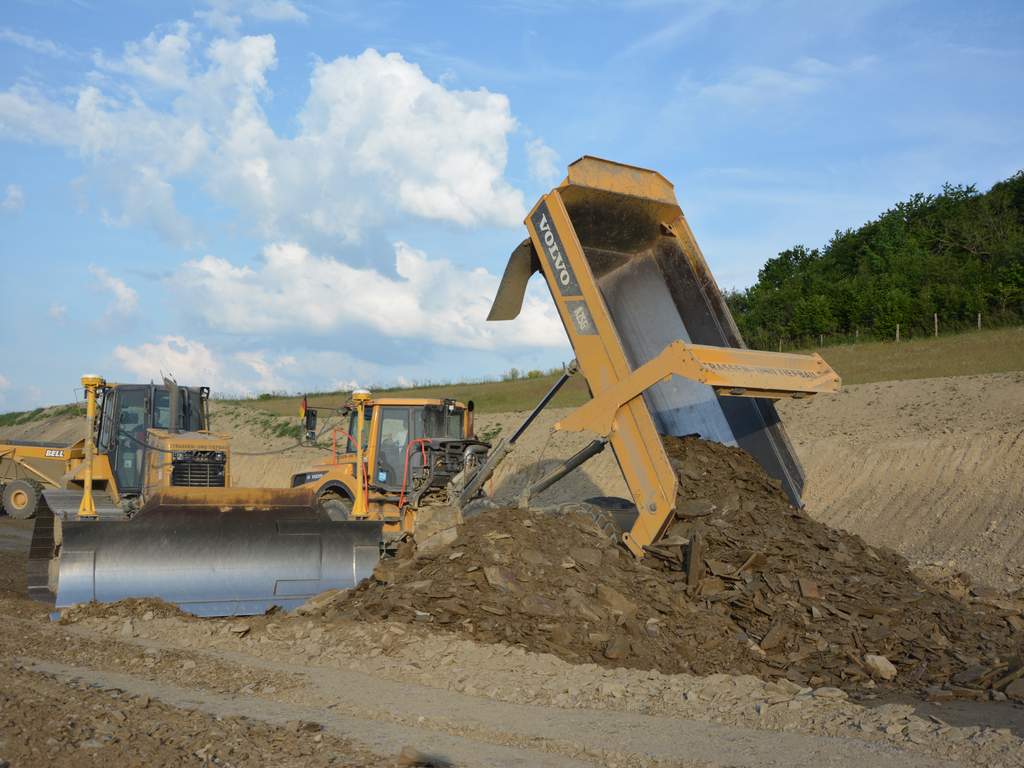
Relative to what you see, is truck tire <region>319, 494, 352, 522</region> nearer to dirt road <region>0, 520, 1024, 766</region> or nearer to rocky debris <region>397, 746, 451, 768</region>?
dirt road <region>0, 520, 1024, 766</region>

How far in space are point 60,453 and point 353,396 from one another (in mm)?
13368

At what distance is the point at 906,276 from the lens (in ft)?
126

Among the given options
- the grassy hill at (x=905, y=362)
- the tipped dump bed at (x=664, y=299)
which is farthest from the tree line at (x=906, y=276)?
the tipped dump bed at (x=664, y=299)

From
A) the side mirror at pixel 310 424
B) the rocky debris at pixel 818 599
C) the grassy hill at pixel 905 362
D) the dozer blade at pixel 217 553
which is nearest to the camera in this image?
the rocky debris at pixel 818 599

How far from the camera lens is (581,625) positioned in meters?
7.21

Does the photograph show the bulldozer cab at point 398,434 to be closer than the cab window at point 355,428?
Yes

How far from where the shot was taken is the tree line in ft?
110

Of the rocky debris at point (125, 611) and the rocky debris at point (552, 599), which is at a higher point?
the rocky debris at point (552, 599)

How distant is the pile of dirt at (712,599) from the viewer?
6.93 meters

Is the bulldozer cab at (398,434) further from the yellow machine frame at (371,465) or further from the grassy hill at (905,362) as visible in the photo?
the grassy hill at (905,362)

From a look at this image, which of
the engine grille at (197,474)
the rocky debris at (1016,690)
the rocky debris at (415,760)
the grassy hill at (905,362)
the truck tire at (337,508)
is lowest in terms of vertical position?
the rocky debris at (1016,690)

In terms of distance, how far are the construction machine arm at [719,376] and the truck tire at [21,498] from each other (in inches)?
683

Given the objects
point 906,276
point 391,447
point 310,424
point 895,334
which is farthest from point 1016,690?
point 906,276

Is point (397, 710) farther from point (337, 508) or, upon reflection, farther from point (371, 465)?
point (371, 465)
